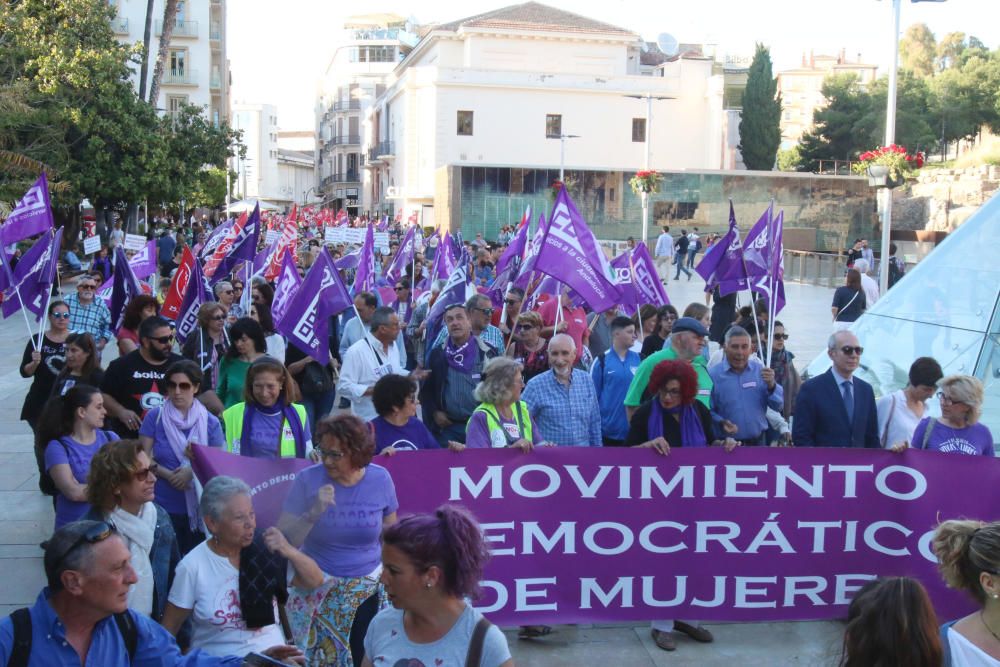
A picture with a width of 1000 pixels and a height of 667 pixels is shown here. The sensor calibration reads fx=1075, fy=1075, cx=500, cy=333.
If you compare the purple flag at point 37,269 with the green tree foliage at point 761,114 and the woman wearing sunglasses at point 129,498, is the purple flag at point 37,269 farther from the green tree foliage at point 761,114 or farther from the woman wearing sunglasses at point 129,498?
the green tree foliage at point 761,114

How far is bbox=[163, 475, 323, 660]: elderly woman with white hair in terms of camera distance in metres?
4.05

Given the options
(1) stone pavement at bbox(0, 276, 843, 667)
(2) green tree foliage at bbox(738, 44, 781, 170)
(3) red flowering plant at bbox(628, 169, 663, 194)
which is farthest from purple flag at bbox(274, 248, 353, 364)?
(2) green tree foliage at bbox(738, 44, 781, 170)

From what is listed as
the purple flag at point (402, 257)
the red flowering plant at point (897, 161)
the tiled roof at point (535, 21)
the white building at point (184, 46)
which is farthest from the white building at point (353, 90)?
the purple flag at point (402, 257)

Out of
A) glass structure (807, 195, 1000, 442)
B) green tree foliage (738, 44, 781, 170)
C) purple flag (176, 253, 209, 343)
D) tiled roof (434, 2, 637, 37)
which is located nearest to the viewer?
glass structure (807, 195, 1000, 442)

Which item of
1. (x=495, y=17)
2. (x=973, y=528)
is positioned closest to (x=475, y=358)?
(x=973, y=528)

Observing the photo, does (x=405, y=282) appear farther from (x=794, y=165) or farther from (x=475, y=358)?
(x=794, y=165)

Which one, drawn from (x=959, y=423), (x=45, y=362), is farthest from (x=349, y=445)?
(x=45, y=362)

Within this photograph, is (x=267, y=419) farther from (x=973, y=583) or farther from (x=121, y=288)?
(x=121, y=288)

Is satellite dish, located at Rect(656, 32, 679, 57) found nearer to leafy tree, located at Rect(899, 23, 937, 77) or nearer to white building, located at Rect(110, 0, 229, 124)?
leafy tree, located at Rect(899, 23, 937, 77)

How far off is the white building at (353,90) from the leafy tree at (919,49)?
48020mm

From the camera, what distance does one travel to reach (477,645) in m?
3.09

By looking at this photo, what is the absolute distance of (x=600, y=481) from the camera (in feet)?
19.1

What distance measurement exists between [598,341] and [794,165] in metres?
68.5

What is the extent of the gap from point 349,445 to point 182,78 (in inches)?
2569
